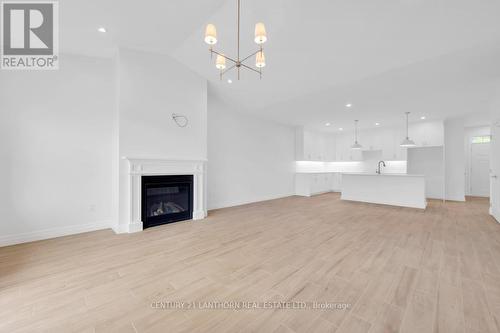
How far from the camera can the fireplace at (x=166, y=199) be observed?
3.73 m

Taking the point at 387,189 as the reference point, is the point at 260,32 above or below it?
above

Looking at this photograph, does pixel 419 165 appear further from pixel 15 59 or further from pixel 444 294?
pixel 15 59

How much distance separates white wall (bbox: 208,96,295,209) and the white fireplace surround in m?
0.97

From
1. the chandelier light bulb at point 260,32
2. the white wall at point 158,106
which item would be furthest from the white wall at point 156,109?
the chandelier light bulb at point 260,32

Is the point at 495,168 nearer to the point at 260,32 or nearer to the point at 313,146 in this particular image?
the point at 313,146

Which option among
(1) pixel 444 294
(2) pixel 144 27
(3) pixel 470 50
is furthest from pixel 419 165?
(2) pixel 144 27

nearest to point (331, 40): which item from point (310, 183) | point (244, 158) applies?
point (244, 158)

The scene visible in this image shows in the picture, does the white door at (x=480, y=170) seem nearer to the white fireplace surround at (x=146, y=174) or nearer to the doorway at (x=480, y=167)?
the doorway at (x=480, y=167)

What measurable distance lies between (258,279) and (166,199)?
9.08 feet

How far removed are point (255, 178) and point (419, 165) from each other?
6.58 m

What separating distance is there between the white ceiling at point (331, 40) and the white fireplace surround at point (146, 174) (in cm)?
208

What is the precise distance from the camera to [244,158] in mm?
6320

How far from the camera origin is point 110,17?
9.32ft

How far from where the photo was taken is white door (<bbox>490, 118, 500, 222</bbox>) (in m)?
4.11
